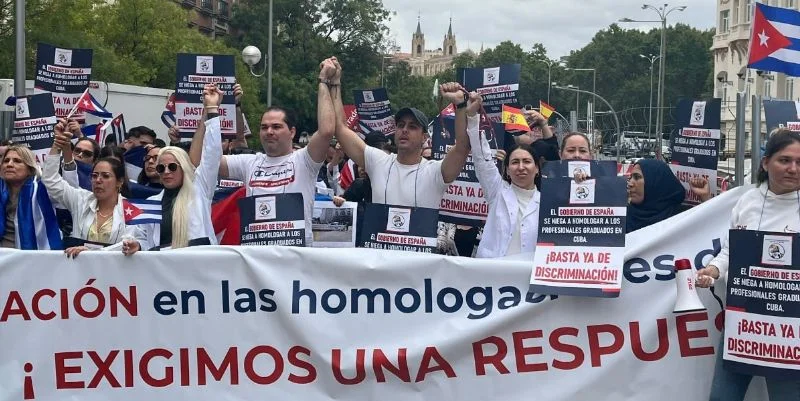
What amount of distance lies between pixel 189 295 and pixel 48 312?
28.2 inches

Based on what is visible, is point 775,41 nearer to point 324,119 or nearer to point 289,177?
point 324,119

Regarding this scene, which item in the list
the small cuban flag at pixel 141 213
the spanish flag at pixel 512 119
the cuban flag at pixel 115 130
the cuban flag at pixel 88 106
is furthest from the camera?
the cuban flag at pixel 115 130

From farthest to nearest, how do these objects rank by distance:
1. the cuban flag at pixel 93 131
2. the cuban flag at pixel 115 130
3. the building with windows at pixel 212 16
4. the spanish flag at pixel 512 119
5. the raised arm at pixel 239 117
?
the building with windows at pixel 212 16 < the cuban flag at pixel 115 130 < the cuban flag at pixel 93 131 < the spanish flag at pixel 512 119 < the raised arm at pixel 239 117

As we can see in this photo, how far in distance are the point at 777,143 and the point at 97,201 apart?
3718 mm

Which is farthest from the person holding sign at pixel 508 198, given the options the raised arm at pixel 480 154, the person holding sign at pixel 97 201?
the person holding sign at pixel 97 201

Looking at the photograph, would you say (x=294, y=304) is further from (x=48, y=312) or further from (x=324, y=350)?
(x=48, y=312)

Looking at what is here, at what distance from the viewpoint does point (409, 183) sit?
6.50 m

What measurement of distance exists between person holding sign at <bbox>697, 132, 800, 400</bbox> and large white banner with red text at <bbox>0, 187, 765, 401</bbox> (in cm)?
30

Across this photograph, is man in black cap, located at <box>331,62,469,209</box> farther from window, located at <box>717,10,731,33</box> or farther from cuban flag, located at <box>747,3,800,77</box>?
window, located at <box>717,10,731,33</box>

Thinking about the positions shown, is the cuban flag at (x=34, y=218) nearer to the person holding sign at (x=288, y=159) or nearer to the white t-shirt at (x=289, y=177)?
the person holding sign at (x=288, y=159)

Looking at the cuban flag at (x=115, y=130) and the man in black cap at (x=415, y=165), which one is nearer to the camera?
the man in black cap at (x=415, y=165)

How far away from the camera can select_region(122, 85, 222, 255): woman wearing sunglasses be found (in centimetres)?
620

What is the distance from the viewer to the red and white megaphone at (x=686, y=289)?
17.3ft

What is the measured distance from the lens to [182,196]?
6348mm
